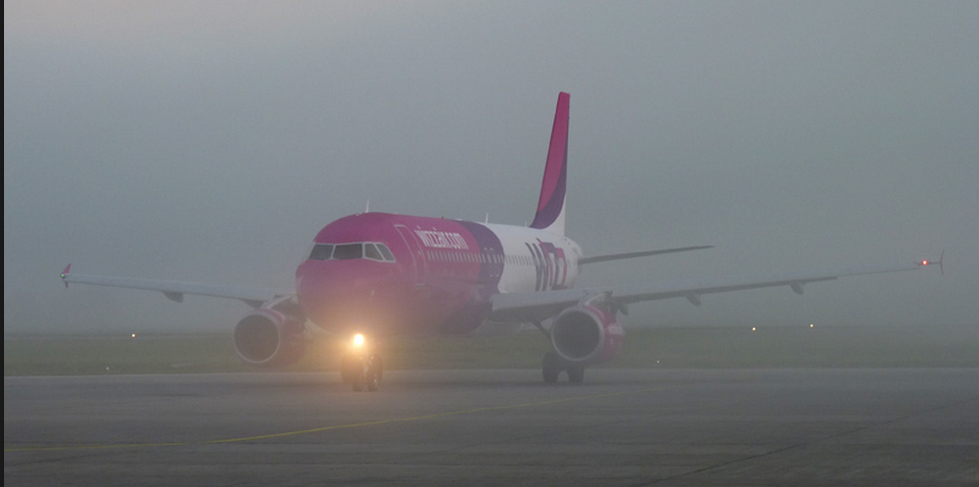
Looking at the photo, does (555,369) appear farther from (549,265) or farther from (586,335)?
(549,265)

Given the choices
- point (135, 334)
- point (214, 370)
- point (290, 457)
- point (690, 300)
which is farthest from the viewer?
point (135, 334)

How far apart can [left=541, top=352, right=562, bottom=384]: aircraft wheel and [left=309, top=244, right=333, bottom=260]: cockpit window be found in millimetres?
6447

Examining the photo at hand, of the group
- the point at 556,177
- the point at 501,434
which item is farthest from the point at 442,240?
the point at 556,177

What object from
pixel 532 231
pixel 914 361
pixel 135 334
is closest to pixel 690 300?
pixel 532 231

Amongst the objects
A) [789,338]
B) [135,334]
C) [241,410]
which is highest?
[135,334]

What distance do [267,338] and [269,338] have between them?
49mm

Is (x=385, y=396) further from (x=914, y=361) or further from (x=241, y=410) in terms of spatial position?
(x=914, y=361)

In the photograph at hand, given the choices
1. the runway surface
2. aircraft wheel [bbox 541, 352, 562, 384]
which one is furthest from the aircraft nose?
aircraft wheel [bbox 541, 352, 562, 384]

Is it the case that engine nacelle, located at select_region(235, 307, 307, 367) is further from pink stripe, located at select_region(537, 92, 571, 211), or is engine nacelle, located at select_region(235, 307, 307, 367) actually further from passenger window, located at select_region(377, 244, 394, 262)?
pink stripe, located at select_region(537, 92, 571, 211)

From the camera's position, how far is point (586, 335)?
30.7 metres

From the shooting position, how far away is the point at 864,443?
50.4 feet

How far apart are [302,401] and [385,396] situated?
180 cm

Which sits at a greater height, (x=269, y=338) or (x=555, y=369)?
(x=269, y=338)

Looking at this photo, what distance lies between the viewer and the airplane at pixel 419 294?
91.0ft
